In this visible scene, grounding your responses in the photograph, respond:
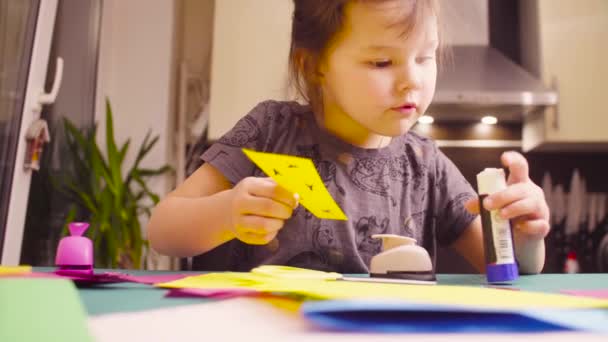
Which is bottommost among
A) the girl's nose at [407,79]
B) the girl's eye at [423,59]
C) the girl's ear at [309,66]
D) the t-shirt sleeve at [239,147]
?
the t-shirt sleeve at [239,147]

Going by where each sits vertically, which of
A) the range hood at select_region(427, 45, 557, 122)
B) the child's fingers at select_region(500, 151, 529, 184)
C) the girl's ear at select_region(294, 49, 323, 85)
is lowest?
the child's fingers at select_region(500, 151, 529, 184)

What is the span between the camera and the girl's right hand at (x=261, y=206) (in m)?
0.58

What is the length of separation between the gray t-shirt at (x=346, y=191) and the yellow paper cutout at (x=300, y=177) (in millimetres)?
358

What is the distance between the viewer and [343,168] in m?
0.99

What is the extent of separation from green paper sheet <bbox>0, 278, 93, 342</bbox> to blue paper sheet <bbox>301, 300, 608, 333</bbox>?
11 centimetres

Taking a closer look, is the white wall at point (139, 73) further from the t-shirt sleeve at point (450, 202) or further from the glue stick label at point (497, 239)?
the glue stick label at point (497, 239)

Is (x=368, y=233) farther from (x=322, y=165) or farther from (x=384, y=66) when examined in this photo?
(x=384, y=66)

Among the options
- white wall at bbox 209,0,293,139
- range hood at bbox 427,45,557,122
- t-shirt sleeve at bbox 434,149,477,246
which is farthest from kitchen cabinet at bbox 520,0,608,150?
t-shirt sleeve at bbox 434,149,477,246

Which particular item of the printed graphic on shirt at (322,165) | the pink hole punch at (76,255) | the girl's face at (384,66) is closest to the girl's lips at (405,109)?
the girl's face at (384,66)

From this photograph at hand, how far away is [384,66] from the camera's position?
82 cm

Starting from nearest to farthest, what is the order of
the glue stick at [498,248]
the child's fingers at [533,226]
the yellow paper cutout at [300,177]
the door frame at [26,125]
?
the yellow paper cutout at [300,177] → the glue stick at [498,248] → the child's fingers at [533,226] → the door frame at [26,125]

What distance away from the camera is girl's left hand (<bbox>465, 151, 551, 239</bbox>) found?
590 mm

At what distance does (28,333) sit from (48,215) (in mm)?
2109

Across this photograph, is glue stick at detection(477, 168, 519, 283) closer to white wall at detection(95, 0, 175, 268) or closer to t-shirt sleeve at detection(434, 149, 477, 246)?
t-shirt sleeve at detection(434, 149, 477, 246)
